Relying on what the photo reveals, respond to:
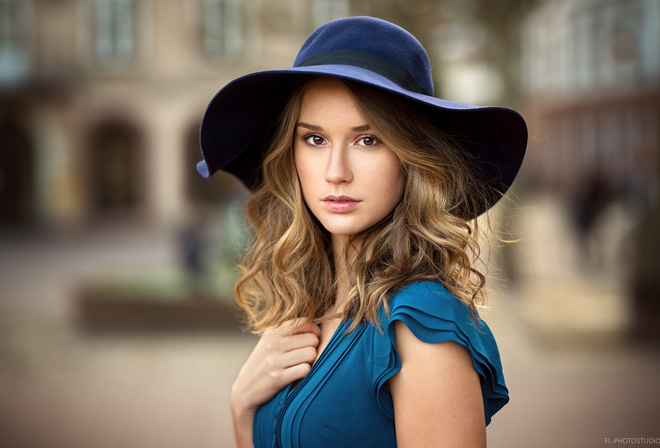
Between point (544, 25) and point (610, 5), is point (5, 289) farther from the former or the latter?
point (544, 25)

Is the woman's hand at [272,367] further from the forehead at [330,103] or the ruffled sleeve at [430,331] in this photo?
the forehead at [330,103]

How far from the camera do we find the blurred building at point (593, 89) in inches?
1030

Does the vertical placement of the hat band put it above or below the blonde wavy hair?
above

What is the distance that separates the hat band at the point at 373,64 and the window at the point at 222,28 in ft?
62.6

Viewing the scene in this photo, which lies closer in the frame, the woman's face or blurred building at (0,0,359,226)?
the woman's face

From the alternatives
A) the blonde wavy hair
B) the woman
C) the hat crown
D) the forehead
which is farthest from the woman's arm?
the hat crown

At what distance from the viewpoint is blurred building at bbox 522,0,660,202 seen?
85.8 ft

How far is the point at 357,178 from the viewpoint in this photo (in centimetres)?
154

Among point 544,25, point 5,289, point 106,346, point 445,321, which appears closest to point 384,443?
point 445,321

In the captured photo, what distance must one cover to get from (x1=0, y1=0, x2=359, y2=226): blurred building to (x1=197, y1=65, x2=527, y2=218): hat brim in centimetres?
1791

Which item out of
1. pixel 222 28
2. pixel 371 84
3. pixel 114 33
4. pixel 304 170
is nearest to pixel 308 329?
pixel 304 170

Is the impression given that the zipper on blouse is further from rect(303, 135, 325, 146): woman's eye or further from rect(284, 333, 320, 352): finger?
rect(303, 135, 325, 146): woman's eye

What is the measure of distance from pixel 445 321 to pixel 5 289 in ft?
32.9

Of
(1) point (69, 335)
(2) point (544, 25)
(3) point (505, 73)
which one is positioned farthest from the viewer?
(2) point (544, 25)
